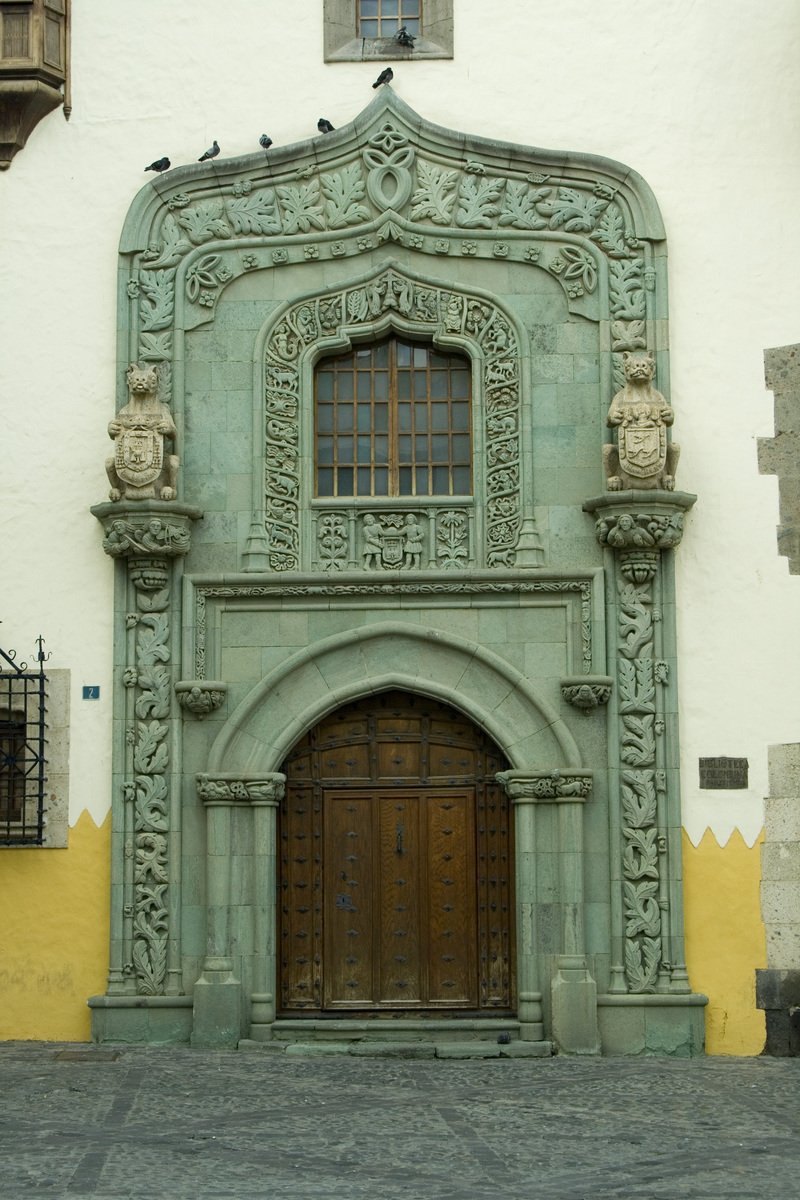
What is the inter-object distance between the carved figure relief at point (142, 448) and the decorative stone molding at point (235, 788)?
235 centimetres

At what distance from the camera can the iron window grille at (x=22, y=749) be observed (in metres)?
15.5

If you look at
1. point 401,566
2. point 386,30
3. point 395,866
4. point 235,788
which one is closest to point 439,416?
point 401,566

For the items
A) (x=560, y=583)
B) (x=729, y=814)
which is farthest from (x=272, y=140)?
(x=729, y=814)

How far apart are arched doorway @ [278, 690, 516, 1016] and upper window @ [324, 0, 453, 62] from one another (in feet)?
18.3

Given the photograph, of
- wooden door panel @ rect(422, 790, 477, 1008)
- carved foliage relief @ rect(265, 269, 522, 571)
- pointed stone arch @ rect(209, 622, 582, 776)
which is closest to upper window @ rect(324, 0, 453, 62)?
carved foliage relief @ rect(265, 269, 522, 571)

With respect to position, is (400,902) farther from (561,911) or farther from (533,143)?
(533,143)

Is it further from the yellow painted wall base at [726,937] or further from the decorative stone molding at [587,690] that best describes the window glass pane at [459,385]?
the yellow painted wall base at [726,937]

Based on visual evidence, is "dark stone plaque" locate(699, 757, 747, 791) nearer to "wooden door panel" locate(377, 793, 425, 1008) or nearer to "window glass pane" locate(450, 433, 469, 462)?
"wooden door panel" locate(377, 793, 425, 1008)

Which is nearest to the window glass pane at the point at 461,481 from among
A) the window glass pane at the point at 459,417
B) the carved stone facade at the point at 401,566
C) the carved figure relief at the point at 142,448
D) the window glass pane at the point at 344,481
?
the carved stone facade at the point at 401,566

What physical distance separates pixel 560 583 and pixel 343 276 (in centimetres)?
326

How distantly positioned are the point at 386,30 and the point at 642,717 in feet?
21.1

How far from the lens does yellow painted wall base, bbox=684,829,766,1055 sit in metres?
15.1

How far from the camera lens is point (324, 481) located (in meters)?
16.1

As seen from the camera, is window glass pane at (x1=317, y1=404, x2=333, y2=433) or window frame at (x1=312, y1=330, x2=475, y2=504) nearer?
window frame at (x1=312, y1=330, x2=475, y2=504)
